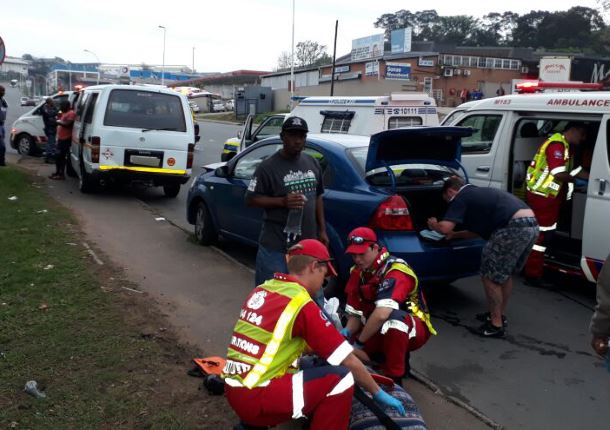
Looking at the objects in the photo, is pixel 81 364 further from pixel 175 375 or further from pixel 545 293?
pixel 545 293

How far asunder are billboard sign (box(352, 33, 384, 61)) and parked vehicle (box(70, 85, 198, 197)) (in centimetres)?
4384

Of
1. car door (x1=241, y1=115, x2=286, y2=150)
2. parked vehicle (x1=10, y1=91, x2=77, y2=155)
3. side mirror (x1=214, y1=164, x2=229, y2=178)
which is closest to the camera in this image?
side mirror (x1=214, y1=164, x2=229, y2=178)

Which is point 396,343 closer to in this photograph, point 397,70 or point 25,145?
point 25,145

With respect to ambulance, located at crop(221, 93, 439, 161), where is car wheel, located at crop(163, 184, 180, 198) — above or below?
below

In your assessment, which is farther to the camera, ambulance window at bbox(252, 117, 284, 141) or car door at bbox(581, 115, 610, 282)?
ambulance window at bbox(252, 117, 284, 141)

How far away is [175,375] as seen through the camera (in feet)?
13.2

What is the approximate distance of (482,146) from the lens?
7.30 metres

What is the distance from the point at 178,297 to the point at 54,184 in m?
7.57

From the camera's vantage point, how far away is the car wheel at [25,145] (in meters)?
16.5

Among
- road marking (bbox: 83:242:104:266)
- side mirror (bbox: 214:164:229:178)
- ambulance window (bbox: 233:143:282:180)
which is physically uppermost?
ambulance window (bbox: 233:143:282:180)

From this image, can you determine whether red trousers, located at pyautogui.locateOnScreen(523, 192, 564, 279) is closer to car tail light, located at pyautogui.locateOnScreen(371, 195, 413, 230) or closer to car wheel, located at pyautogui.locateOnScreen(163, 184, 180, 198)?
car tail light, located at pyautogui.locateOnScreen(371, 195, 413, 230)

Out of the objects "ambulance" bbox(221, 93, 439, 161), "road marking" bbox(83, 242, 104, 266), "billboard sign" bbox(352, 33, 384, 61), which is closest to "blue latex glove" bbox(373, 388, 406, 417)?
"road marking" bbox(83, 242, 104, 266)

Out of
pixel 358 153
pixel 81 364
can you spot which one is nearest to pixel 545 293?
pixel 358 153

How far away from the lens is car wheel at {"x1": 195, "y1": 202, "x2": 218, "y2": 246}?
747 centimetres
